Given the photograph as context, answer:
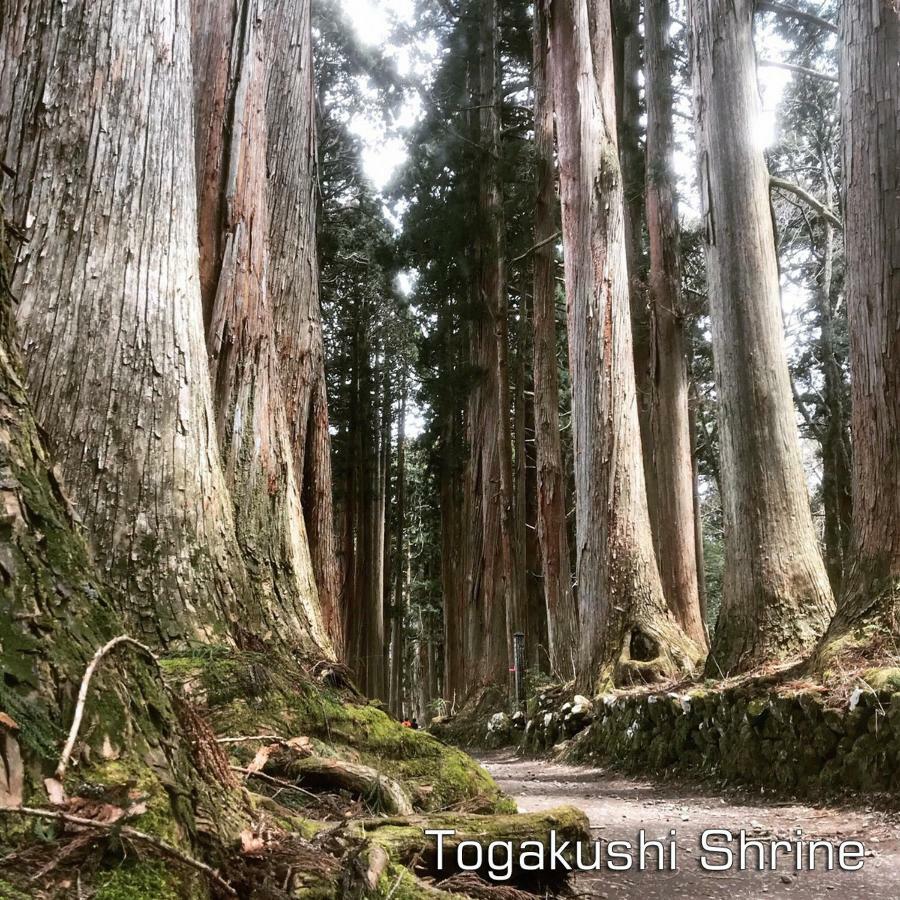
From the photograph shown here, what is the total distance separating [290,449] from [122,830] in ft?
12.5

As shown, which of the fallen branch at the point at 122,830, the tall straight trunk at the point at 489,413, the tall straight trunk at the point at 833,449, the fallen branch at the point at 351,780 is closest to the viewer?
the fallen branch at the point at 122,830

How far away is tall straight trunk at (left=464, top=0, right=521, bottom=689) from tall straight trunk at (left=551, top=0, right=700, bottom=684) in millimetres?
5163

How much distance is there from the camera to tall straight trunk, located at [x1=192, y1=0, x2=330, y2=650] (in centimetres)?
416

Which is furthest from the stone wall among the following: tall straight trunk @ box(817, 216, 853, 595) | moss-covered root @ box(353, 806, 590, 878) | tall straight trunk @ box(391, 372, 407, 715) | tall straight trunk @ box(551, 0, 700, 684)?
tall straight trunk @ box(391, 372, 407, 715)

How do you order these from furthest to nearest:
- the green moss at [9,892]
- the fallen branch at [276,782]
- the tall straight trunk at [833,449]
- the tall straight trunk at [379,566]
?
the tall straight trunk at [379,566], the tall straight trunk at [833,449], the fallen branch at [276,782], the green moss at [9,892]

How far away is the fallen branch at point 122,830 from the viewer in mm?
1123

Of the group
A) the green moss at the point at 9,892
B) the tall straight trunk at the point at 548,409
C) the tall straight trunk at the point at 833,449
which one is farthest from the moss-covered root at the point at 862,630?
the tall straight trunk at the point at 833,449

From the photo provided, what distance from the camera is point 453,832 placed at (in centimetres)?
229

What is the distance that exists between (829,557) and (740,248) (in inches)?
336

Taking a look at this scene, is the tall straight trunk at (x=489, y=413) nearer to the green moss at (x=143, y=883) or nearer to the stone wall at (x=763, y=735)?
the stone wall at (x=763, y=735)

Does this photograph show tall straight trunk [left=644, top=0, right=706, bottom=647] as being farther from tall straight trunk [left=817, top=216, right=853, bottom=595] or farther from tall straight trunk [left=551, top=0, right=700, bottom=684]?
tall straight trunk [left=817, top=216, right=853, bottom=595]

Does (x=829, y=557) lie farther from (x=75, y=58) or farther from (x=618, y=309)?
(x=75, y=58)

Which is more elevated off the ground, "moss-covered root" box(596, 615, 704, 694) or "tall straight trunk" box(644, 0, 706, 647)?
"tall straight trunk" box(644, 0, 706, 647)

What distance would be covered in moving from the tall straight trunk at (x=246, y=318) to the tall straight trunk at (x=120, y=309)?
417 millimetres
